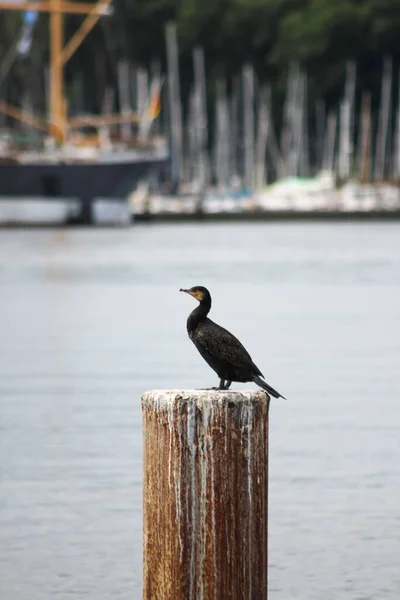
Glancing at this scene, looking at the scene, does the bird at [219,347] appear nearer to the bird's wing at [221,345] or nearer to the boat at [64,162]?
the bird's wing at [221,345]

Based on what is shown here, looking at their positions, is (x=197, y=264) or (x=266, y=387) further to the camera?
(x=197, y=264)

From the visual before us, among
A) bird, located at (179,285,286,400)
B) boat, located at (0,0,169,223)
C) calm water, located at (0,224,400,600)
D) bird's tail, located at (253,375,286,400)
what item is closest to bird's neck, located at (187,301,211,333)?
bird, located at (179,285,286,400)

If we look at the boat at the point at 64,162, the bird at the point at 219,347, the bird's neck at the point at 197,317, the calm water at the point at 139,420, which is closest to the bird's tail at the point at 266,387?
the bird at the point at 219,347

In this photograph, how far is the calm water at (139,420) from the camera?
1295 centimetres

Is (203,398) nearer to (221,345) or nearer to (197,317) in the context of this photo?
(221,345)

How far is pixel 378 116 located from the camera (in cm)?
11750

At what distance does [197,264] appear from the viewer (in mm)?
61000

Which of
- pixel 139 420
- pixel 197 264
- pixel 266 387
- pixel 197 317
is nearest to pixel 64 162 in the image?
pixel 197 264

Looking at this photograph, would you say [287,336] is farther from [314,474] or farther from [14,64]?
[14,64]

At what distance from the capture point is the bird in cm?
1027

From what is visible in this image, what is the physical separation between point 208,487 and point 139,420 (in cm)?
1076

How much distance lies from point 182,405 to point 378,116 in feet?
359

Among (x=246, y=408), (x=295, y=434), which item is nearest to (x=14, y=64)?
(x=295, y=434)

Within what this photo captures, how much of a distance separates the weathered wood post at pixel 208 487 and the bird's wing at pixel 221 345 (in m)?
1.13
